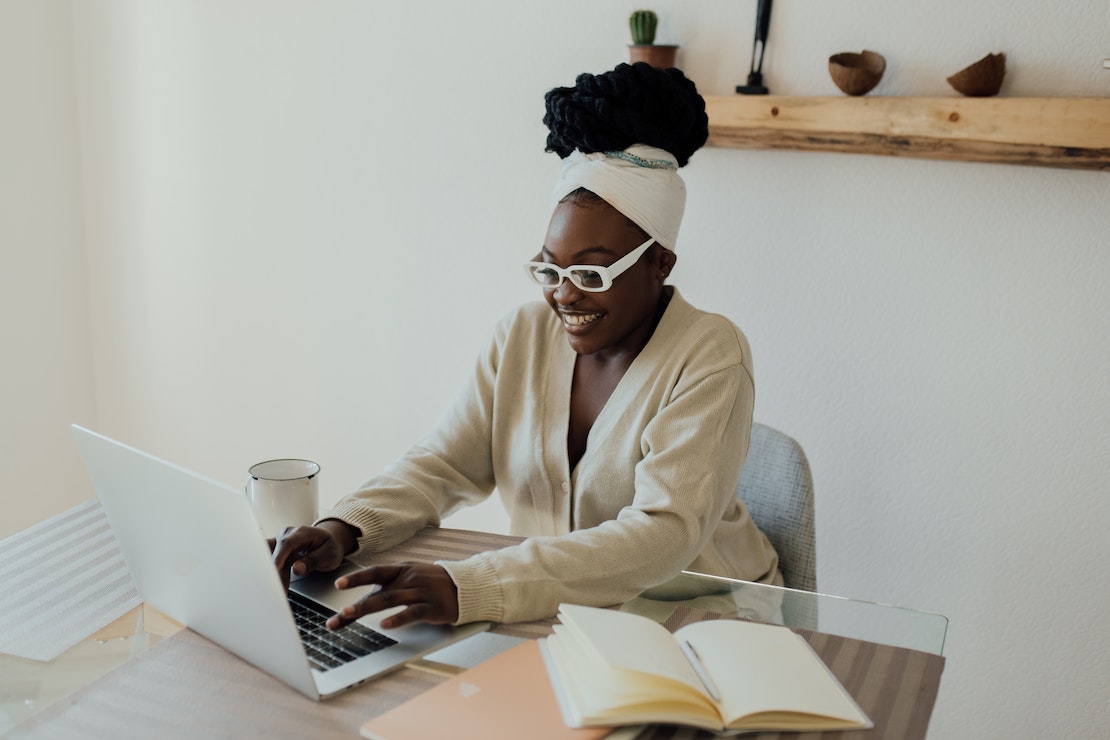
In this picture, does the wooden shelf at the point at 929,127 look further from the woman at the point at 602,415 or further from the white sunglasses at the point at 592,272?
the white sunglasses at the point at 592,272

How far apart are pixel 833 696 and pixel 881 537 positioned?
3.89 feet

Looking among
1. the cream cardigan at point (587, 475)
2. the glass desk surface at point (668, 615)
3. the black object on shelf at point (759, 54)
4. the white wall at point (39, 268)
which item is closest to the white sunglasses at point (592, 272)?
the cream cardigan at point (587, 475)

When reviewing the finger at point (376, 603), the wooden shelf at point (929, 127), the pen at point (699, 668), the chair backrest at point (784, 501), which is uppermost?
the wooden shelf at point (929, 127)

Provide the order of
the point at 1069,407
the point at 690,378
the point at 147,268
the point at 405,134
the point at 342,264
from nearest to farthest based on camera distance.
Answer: the point at 690,378 < the point at 1069,407 < the point at 405,134 < the point at 342,264 < the point at 147,268

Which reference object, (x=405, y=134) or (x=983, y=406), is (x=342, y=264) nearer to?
(x=405, y=134)

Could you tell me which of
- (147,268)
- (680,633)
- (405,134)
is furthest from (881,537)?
(147,268)

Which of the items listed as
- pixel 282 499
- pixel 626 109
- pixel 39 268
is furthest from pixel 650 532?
pixel 39 268

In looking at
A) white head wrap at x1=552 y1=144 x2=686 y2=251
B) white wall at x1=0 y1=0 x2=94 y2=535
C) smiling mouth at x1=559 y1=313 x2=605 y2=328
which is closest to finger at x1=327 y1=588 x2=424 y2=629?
smiling mouth at x1=559 y1=313 x2=605 y2=328

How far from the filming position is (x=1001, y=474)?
2.03 metres

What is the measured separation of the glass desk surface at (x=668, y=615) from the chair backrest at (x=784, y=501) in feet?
1.27

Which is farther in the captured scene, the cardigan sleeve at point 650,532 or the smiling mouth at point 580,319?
the smiling mouth at point 580,319

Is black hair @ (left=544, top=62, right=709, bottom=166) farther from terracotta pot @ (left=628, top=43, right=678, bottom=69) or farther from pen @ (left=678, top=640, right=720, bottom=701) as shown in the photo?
pen @ (left=678, top=640, right=720, bottom=701)

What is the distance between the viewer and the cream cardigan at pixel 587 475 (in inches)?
50.5

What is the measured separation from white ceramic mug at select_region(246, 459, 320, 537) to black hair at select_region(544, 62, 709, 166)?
0.61m
